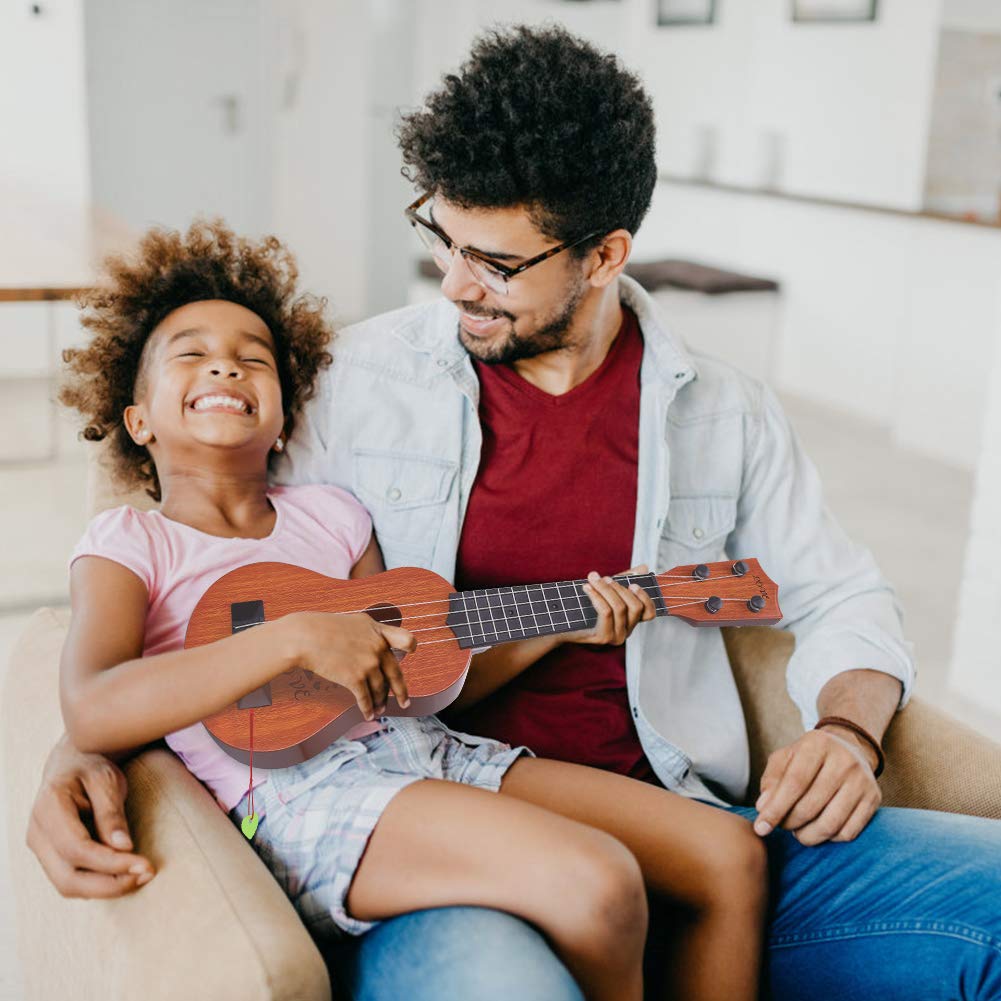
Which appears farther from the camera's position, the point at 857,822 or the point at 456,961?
the point at 857,822

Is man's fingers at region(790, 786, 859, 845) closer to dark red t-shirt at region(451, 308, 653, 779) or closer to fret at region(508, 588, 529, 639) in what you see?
dark red t-shirt at region(451, 308, 653, 779)

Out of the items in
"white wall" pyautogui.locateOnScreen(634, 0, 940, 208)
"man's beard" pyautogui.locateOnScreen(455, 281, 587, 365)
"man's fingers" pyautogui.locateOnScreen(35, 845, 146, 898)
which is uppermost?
"white wall" pyautogui.locateOnScreen(634, 0, 940, 208)

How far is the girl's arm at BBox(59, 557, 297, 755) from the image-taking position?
1114mm

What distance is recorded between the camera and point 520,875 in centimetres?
106

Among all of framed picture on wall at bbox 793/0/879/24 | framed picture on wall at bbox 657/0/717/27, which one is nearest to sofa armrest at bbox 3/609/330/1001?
framed picture on wall at bbox 793/0/879/24

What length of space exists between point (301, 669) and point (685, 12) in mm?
5602

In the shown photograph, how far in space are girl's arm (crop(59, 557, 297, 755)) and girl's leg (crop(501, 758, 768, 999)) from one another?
1.03ft

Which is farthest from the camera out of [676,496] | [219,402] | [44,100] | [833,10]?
[833,10]

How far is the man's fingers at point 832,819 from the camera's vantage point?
4.10 ft

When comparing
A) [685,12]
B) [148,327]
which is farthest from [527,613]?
[685,12]

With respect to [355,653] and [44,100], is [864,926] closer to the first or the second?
[355,653]

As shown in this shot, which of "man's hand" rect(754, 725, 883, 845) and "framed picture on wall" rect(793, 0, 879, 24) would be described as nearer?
"man's hand" rect(754, 725, 883, 845)

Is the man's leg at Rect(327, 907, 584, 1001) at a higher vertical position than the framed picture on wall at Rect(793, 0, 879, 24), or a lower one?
lower

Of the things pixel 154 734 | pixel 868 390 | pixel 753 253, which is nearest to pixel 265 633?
pixel 154 734
